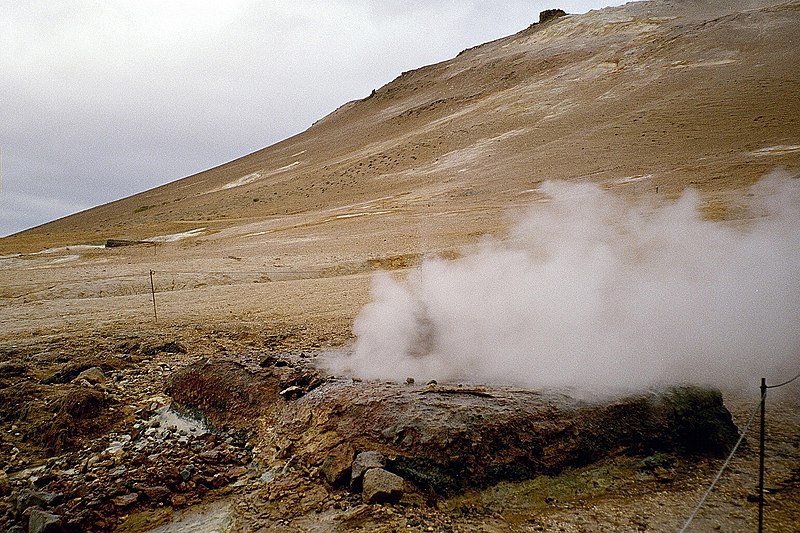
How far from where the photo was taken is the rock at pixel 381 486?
338 cm

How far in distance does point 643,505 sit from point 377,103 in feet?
Result: 198

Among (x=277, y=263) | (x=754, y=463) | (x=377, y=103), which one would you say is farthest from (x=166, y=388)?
(x=377, y=103)

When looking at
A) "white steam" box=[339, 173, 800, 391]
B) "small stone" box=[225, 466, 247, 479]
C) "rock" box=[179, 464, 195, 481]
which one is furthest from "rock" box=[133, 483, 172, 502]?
"white steam" box=[339, 173, 800, 391]

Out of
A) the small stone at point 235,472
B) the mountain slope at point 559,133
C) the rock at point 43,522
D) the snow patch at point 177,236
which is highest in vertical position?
the mountain slope at point 559,133

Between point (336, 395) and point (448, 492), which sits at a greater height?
point (336, 395)

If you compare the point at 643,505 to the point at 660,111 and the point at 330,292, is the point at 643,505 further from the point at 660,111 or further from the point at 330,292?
the point at 660,111

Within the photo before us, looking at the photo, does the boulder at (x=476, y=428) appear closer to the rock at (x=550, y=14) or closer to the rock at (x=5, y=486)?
the rock at (x=5, y=486)

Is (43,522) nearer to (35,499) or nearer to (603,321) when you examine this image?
(35,499)

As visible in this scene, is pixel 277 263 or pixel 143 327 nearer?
pixel 143 327

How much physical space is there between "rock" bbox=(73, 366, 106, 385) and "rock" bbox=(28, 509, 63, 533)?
2.45 m

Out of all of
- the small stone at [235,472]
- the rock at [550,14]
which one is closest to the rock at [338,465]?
the small stone at [235,472]

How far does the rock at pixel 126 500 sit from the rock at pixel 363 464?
147 centimetres

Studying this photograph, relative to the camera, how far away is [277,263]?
15.0 m

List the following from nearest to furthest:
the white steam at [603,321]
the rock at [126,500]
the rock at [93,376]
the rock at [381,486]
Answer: the rock at [381,486], the rock at [126,500], the white steam at [603,321], the rock at [93,376]
